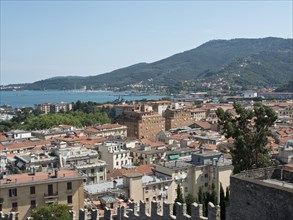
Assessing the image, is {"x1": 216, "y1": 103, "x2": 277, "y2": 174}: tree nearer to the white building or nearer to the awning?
the white building

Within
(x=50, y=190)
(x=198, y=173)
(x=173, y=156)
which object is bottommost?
(x=173, y=156)

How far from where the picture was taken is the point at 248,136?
2794 centimetres

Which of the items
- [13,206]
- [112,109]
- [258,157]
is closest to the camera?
[258,157]

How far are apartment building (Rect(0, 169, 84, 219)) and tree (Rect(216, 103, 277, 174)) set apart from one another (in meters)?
12.1

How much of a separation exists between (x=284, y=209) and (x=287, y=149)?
44.9 metres

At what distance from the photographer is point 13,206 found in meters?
31.7

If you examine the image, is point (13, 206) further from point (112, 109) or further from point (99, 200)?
point (112, 109)

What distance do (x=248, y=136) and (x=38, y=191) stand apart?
15.2 m

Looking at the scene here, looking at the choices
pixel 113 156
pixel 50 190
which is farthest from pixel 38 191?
pixel 113 156

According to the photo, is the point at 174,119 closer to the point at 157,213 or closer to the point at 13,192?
the point at 13,192

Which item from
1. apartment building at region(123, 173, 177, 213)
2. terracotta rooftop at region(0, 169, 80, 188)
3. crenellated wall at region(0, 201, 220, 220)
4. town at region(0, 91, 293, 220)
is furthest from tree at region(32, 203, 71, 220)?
apartment building at region(123, 173, 177, 213)

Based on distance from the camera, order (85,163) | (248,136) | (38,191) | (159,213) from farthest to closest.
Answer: (85,163) < (38,191) < (248,136) < (159,213)

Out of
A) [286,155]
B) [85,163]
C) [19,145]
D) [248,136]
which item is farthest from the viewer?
[19,145]

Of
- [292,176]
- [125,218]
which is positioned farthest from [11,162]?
[292,176]
